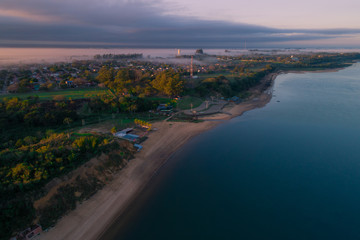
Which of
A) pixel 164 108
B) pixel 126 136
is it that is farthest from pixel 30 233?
pixel 164 108

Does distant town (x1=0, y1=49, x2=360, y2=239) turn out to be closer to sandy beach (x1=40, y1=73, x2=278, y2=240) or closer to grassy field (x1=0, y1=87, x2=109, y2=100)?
grassy field (x1=0, y1=87, x2=109, y2=100)

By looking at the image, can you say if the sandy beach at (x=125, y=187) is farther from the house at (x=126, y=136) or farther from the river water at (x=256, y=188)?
the house at (x=126, y=136)

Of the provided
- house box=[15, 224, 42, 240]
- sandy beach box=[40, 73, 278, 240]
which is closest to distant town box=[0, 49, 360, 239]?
house box=[15, 224, 42, 240]

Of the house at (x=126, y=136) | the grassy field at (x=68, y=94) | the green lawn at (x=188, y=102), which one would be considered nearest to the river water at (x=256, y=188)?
the house at (x=126, y=136)

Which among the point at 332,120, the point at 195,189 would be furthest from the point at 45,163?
the point at 332,120

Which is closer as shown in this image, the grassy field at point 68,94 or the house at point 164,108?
the grassy field at point 68,94

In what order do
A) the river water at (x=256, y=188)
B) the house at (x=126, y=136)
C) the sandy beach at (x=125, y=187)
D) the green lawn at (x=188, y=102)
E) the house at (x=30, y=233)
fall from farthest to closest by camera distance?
the green lawn at (x=188, y=102)
the house at (x=126, y=136)
the river water at (x=256, y=188)
the sandy beach at (x=125, y=187)
the house at (x=30, y=233)
